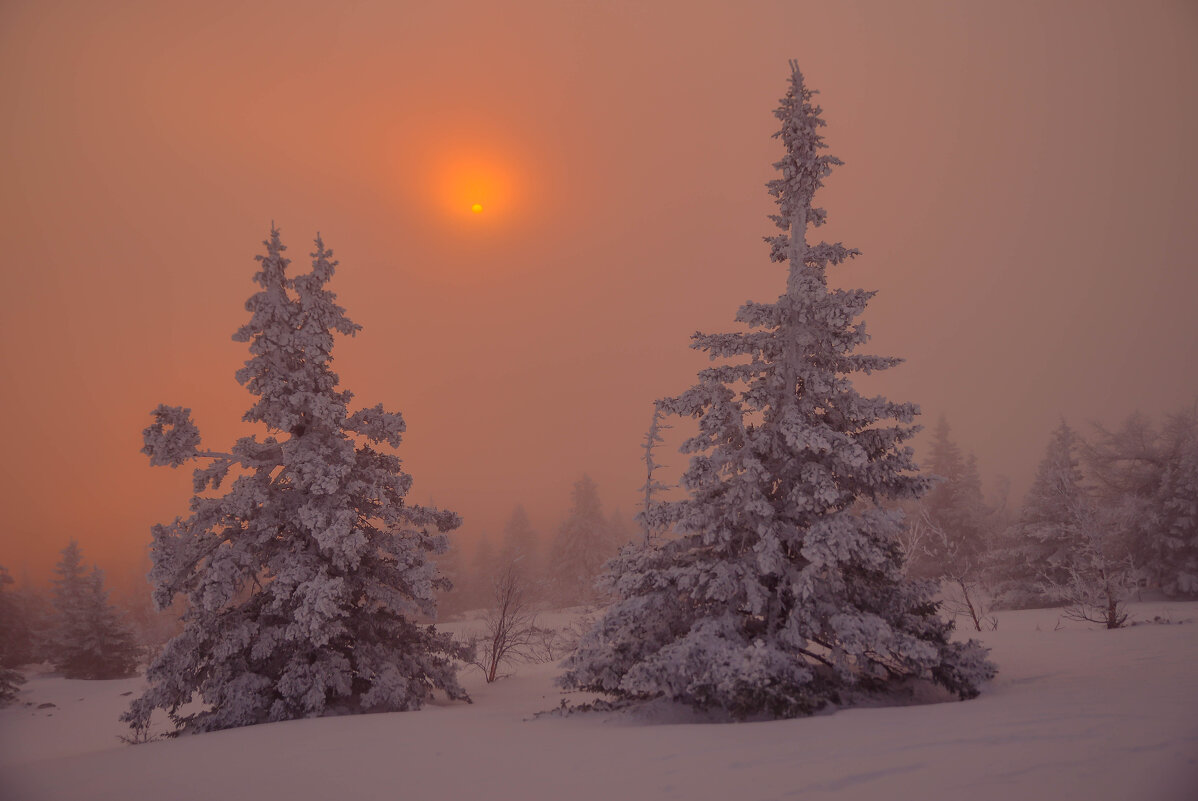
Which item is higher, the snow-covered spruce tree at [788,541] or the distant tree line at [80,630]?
the snow-covered spruce tree at [788,541]

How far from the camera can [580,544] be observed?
5281cm

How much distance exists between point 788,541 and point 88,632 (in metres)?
40.3

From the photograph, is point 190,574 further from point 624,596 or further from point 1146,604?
point 1146,604

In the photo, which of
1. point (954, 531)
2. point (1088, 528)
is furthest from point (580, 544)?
point (1088, 528)

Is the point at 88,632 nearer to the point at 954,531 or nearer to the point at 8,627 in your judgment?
the point at 8,627

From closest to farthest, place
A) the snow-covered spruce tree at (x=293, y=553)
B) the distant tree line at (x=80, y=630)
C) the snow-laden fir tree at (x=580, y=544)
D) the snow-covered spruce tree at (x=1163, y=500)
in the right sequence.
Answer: the snow-covered spruce tree at (x=293, y=553) < the snow-covered spruce tree at (x=1163, y=500) < the distant tree line at (x=80, y=630) < the snow-laden fir tree at (x=580, y=544)

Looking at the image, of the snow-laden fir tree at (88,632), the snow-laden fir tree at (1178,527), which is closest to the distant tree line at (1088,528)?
the snow-laden fir tree at (1178,527)

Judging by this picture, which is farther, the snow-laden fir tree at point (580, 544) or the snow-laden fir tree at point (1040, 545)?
the snow-laden fir tree at point (580, 544)

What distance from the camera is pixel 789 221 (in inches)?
404

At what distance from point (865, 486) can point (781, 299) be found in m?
3.70

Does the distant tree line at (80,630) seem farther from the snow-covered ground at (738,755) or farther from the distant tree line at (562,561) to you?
the snow-covered ground at (738,755)

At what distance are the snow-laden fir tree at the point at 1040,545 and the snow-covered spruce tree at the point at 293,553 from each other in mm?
29351

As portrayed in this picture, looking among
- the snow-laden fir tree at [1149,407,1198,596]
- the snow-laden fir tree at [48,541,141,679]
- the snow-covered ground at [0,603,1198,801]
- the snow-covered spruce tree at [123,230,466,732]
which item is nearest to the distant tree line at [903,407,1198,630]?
the snow-laden fir tree at [1149,407,1198,596]

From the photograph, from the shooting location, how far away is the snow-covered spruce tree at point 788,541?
26.5 feet
